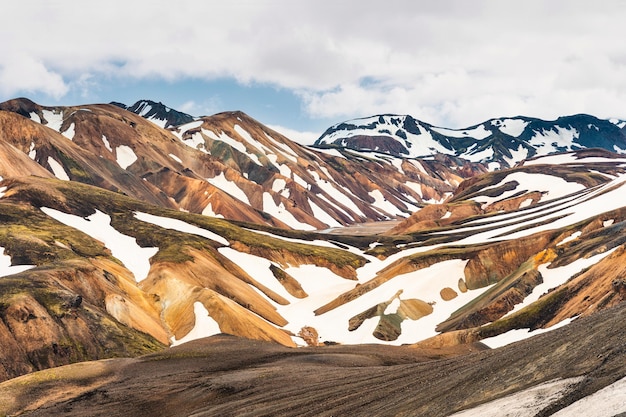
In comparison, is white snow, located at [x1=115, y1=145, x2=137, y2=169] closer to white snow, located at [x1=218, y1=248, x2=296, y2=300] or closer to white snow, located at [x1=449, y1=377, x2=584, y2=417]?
white snow, located at [x1=218, y1=248, x2=296, y2=300]

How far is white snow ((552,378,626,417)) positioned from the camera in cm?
1299

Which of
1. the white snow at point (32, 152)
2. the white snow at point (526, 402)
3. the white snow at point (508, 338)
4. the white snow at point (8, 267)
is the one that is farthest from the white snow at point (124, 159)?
the white snow at point (526, 402)

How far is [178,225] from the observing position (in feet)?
383

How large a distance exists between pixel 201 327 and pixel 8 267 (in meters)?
23.0

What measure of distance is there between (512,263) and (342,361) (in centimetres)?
5102

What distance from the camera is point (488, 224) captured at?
146 metres

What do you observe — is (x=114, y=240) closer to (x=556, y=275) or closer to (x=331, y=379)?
(x=556, y=275)

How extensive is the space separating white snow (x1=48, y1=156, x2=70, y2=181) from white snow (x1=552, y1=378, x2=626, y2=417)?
528 feet

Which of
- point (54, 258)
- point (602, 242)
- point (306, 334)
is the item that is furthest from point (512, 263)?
point (54, 258)

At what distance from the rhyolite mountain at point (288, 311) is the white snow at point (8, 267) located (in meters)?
0.49

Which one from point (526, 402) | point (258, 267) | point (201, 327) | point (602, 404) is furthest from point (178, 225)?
point (602, 404)

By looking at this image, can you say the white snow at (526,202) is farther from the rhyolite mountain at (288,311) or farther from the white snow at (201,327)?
the white snow at (201,327)

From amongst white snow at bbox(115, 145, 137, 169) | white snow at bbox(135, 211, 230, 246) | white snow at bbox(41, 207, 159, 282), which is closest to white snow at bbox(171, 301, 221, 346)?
white snow at bbox(41, 207, 159, 282)

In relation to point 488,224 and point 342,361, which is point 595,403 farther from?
point 488,224
